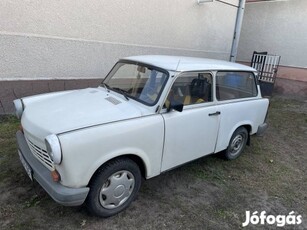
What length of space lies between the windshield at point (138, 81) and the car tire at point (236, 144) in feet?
5.30

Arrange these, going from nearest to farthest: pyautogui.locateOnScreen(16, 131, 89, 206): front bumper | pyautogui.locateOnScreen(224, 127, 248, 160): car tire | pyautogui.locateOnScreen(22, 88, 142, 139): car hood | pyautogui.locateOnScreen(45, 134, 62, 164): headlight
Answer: pyautogui.locateOnScreen(45, 134, 62, 164): headlight < pyautogui.locateOnScreen(16, 131, 89, 206): front bumper < pyautogui.locateOnScreen(22, 88, 142, 139): car hood < pyautogui.locateOnScreen(224, 127, 248, 160): car tire

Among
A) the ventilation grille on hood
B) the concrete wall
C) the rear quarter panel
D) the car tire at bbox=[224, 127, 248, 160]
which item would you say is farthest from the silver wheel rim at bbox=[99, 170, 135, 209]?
the concrete wall

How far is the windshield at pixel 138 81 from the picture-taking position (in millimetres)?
2783

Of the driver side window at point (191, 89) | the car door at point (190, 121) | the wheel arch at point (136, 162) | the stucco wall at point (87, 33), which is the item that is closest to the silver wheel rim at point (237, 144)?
the car door at point (190, 121)

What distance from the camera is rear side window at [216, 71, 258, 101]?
10.9 ft

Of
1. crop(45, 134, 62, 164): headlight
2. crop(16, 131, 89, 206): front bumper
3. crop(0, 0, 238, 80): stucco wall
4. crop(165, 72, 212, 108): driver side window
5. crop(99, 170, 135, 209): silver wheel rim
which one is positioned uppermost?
crop(0, 0, 238, 80): stucco wall

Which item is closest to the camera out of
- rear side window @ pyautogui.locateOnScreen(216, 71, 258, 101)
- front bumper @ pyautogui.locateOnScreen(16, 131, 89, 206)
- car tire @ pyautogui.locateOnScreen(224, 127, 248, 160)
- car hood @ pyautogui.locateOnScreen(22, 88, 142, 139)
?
front bumper @ pyautogui.locateOnScreen(16, 131, 89, 206)

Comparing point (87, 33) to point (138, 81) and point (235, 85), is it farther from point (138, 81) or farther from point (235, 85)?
point (235, 85)

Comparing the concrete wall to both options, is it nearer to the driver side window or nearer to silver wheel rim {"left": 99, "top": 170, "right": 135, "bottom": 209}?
the driver side window

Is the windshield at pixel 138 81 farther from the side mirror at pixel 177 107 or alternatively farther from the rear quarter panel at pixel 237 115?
the rear quarter panel at pixel 237 115

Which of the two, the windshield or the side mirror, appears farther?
the windshield

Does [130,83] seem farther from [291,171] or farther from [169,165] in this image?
[291,171]
